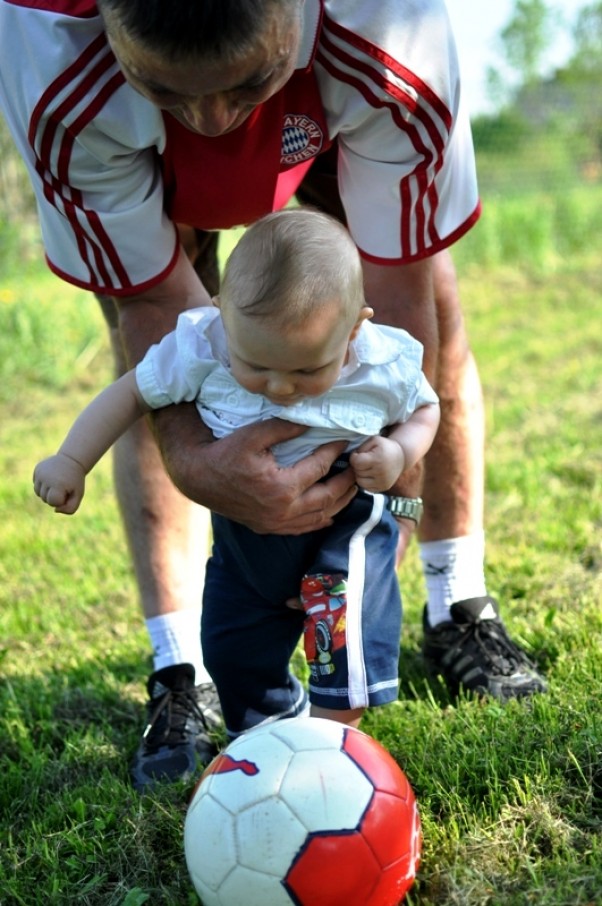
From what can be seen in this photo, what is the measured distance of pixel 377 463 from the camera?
225 centimetres

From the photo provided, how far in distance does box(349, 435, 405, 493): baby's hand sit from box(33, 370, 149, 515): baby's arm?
0.52m

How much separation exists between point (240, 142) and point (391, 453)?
82 centimetres

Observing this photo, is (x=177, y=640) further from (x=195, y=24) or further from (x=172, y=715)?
(x=195, y=24)

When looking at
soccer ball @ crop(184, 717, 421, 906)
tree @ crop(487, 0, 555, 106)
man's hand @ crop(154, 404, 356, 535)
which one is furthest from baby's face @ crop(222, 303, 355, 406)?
tree @ crop(487, 0, 555, 106)

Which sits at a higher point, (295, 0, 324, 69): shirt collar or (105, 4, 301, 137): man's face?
(295, 0, 324, 69): shirt collar

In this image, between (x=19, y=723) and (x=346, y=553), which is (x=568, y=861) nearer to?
(x=346, y=553)

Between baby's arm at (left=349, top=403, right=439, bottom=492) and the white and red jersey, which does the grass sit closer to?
baby's arm at (left=349, top=403, right=439, bottom=492)

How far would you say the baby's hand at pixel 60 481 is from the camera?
2.32 metres

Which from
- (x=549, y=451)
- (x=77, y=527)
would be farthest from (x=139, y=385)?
(x=549, y=451)

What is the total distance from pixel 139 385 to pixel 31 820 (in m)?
1.01

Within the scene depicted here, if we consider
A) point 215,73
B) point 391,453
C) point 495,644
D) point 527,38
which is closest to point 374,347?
point 391,453

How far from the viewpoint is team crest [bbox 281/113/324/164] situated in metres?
2.47

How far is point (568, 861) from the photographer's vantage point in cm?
195

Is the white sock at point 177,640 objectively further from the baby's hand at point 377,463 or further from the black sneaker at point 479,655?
the baby's hand at point 377,463
